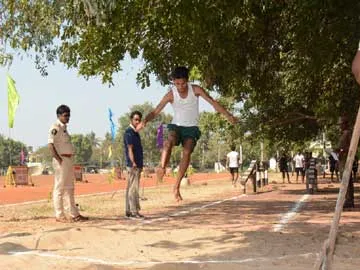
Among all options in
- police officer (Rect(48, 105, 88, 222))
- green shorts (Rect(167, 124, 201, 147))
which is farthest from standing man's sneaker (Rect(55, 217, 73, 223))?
green shorts (Rect(167, 124, 201, 147))

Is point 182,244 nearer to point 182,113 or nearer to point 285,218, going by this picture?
point 182,113

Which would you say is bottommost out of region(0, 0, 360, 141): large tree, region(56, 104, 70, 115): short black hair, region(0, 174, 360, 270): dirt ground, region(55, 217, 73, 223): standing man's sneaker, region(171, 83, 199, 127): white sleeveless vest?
region(0, 174, 360, 270): dirt ground

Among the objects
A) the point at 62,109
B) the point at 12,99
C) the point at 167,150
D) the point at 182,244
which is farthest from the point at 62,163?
the point at 167,150

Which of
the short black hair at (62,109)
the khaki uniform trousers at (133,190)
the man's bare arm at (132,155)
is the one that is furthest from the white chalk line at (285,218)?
the short black hair at (62,109)

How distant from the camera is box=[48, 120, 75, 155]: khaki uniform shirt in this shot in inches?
413

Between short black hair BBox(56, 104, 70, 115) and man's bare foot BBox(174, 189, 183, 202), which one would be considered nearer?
man's bare foot BBox(174, 189, 183, 202)

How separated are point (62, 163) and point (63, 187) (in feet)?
1.41

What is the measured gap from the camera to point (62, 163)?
1058cm

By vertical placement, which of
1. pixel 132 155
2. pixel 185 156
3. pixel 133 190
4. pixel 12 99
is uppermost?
pixel 12 99

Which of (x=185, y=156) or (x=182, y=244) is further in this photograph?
(x=182, y=244)

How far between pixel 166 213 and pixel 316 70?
Answer: 4350 millimetres

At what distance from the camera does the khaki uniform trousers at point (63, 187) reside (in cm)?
1053

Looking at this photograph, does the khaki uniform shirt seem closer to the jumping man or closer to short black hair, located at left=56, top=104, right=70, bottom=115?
short black hair, located at left=56, top=104, right=70, bottom=115

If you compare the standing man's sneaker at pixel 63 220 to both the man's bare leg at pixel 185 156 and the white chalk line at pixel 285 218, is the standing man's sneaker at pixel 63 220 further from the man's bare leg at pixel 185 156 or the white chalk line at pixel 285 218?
the man's bare leg at pixel 185 156
